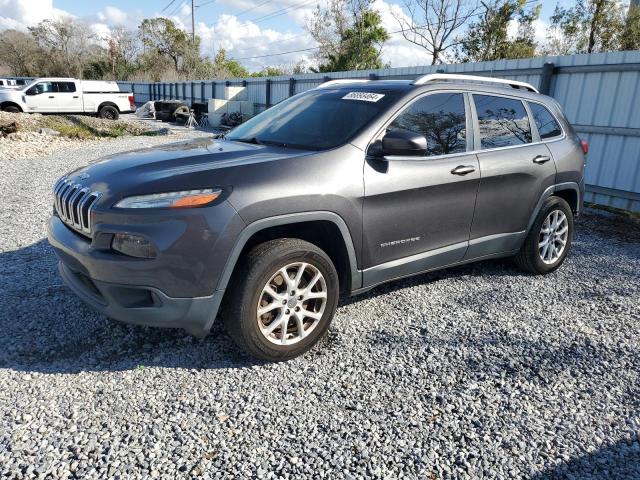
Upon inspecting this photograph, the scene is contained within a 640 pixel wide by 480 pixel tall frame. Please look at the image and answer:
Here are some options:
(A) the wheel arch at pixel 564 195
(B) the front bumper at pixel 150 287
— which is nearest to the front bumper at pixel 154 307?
(B) the front bumper at pixel 150 287

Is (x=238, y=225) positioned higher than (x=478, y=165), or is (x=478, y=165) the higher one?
(x=478, y=165)

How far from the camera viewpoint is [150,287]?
2.71 meters

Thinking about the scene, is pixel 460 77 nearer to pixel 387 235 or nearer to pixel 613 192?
pixel 387 235

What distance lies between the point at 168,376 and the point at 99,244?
887 mm

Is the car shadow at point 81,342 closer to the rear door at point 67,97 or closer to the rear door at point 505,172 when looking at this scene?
the rear door at point 505,172

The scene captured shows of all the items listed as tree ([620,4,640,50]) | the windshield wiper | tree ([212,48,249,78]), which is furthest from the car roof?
tree ([212,48,249,78])

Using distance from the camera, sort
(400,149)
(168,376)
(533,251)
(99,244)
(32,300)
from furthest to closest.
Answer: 1. (533,251)
2. (32,300)
3. (400,149)
4. (168,376)
5. (99,244)

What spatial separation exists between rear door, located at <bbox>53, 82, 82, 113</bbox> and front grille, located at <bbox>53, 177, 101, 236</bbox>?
900 inches

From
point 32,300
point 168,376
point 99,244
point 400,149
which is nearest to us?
point 99,244

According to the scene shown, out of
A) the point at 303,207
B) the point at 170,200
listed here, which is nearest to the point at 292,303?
the point at 303,207

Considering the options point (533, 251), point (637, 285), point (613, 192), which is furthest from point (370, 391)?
point (613, 192)

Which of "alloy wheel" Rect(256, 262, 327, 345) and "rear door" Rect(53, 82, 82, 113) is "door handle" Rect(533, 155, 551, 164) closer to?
"alloy wheel" Rect(256, 262, 327, 345)

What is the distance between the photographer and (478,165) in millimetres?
3943

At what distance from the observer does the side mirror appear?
3201 millimetres
